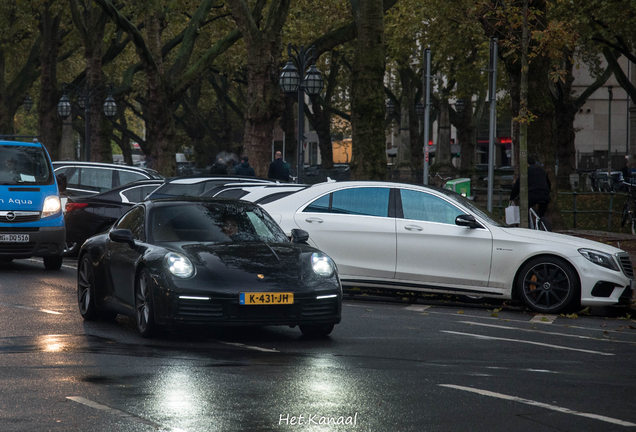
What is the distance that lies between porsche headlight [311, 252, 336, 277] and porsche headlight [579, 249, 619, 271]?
12.5 ft

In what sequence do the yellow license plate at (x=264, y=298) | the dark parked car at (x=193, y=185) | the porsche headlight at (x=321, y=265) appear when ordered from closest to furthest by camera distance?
the yellow license plate at (x=264, y=298) → the porsche headlight at (x=321, y=265) → the dark parked car at (x=193, y=185)

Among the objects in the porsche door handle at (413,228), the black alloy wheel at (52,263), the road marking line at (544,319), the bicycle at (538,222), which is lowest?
the road marking line at (544,319)

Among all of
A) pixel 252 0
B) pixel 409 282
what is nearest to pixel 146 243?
pixel 409 282

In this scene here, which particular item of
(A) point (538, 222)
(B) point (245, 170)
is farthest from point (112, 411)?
(B) point (245, 170)

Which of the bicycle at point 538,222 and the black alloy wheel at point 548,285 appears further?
the bicycle at point 538,222

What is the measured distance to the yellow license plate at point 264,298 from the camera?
8.09 metres

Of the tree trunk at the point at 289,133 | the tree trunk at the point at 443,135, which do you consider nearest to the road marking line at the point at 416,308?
the tree trunk at the point at 443,135

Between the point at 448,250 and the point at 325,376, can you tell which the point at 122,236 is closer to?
the point at 325,376

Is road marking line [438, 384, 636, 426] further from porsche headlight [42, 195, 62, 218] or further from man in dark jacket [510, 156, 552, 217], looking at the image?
man in dark jacket [510, 156, 552, 217]

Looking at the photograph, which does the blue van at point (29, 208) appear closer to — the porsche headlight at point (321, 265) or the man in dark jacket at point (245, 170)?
the porsche headlight at point (321, 265)

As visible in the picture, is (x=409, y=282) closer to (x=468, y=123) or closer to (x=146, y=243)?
(x=146, y=243)

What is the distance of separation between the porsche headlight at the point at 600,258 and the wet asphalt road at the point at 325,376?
2.92ft

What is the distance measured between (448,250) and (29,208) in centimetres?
709

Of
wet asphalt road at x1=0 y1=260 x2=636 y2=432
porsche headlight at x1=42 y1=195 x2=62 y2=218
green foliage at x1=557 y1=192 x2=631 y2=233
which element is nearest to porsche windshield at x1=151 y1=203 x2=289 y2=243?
wet asphalt road at x1=0 y1=260 x2=636 y2=432
